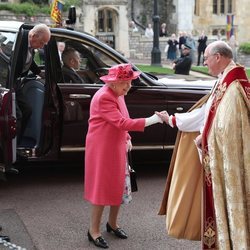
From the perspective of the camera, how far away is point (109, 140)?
15.8ft

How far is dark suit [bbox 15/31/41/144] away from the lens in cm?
648

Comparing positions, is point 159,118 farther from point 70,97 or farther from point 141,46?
point 141,46

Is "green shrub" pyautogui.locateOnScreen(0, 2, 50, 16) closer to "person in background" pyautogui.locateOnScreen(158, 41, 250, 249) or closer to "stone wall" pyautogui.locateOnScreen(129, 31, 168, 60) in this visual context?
"stone wall" pyautogui.locateOnScreen(129, 31, 168, 60)

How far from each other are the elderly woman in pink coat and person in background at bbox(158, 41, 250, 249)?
0.50m

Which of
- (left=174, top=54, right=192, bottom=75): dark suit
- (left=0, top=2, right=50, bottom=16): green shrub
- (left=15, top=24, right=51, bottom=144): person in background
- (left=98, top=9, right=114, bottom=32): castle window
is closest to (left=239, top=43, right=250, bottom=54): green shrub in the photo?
(left=98, top=9, right=114, bottom=32): castle window

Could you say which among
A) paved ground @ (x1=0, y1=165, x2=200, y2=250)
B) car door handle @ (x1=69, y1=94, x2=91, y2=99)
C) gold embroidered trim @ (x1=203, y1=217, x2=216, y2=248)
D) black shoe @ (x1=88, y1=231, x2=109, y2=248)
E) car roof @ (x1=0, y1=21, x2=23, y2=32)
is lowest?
paved ground @ (x1=0, y1=165, x2=200, y2=250)

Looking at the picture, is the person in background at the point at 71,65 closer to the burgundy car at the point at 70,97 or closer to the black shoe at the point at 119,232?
the burgundy car at the point at 70,97

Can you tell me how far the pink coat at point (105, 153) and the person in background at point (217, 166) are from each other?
0.60m

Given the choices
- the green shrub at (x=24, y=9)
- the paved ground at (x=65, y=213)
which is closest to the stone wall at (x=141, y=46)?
the green shrub at (x=24, y=9)

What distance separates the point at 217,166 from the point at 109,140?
1.16m

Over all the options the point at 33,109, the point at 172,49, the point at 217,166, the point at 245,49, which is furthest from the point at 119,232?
the point at 245,49

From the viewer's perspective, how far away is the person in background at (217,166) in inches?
154

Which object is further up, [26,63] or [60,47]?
[60,47]

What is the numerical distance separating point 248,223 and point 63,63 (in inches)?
141
